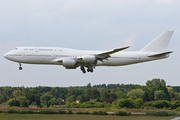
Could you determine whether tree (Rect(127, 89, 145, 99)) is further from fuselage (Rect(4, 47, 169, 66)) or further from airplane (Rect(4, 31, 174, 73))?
fuselage (Rect(4, 47, 169, 66))

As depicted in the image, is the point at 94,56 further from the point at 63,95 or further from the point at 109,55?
the point at 63,95

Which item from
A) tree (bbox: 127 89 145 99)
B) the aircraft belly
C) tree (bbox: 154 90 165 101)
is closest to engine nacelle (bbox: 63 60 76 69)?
the aircraft belly

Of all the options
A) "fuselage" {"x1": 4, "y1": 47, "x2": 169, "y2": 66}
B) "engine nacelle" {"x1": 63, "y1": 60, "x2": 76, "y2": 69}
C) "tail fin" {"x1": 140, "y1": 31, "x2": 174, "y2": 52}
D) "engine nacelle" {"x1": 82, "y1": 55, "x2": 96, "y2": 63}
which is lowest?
"engine nacelle" {"x1": 63, "y1": 60, "x2": 76, "y2": 69}

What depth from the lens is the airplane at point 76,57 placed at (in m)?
50.6

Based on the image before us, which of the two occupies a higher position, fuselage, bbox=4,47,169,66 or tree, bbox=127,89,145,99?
fuselage, bbox=4,47,169,66

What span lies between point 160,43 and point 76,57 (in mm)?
19959

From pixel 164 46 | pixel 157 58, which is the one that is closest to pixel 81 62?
pixel 157 58

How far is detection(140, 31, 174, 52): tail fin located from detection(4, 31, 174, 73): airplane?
2.52 meters

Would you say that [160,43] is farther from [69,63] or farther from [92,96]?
[92,96]

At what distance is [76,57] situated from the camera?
52000mm

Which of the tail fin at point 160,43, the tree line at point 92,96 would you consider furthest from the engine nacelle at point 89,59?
the tree line at point 92,96

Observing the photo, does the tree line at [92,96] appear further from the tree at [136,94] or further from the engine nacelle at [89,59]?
the engine nacelle at [89,59]

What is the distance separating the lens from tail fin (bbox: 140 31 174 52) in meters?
58.6

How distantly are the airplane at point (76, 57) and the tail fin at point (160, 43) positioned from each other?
2.52m
